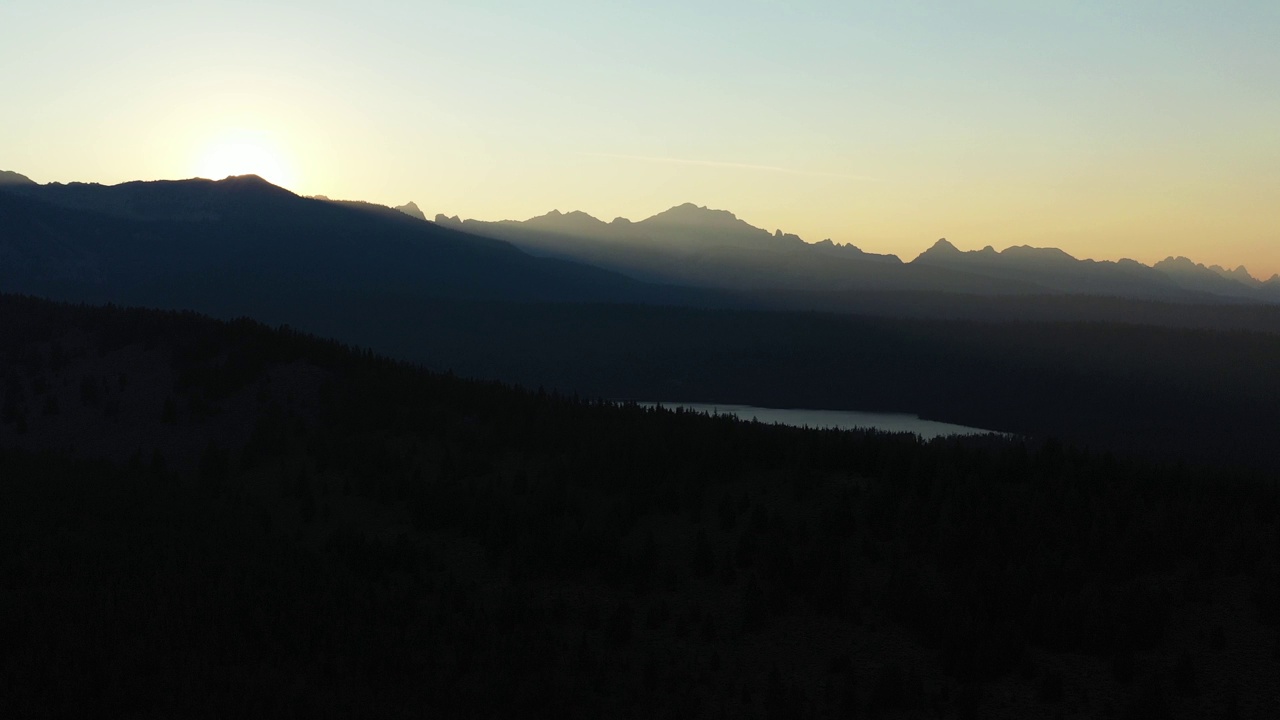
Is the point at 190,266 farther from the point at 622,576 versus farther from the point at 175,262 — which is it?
the point at 622,576

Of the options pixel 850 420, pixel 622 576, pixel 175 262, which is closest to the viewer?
pixel 622 576

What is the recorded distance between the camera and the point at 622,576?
1802 centimetres

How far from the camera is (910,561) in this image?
17547 mm

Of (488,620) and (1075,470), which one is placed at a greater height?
(1075,470)

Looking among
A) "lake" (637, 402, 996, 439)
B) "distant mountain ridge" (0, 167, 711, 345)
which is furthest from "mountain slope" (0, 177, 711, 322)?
"lake" (637, 402, 996, 439)

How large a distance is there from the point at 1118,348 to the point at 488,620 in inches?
4054

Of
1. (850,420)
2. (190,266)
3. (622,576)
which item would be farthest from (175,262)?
(622,576)

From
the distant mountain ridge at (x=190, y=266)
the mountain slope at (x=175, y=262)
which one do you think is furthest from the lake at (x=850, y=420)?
the mountain slope at (x=175, y=262)

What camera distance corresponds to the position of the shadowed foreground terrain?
1364 cm

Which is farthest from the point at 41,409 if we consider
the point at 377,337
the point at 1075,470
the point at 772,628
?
the point at 377,337

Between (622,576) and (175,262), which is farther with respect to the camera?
(175,262)

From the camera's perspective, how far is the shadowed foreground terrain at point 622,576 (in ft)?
44.8

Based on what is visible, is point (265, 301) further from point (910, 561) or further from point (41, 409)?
point (910, 561)

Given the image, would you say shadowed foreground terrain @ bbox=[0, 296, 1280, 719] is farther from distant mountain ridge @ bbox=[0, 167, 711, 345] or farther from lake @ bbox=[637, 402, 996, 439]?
distant mountain ridge @ bbox=[0, 167, 711, 345]
